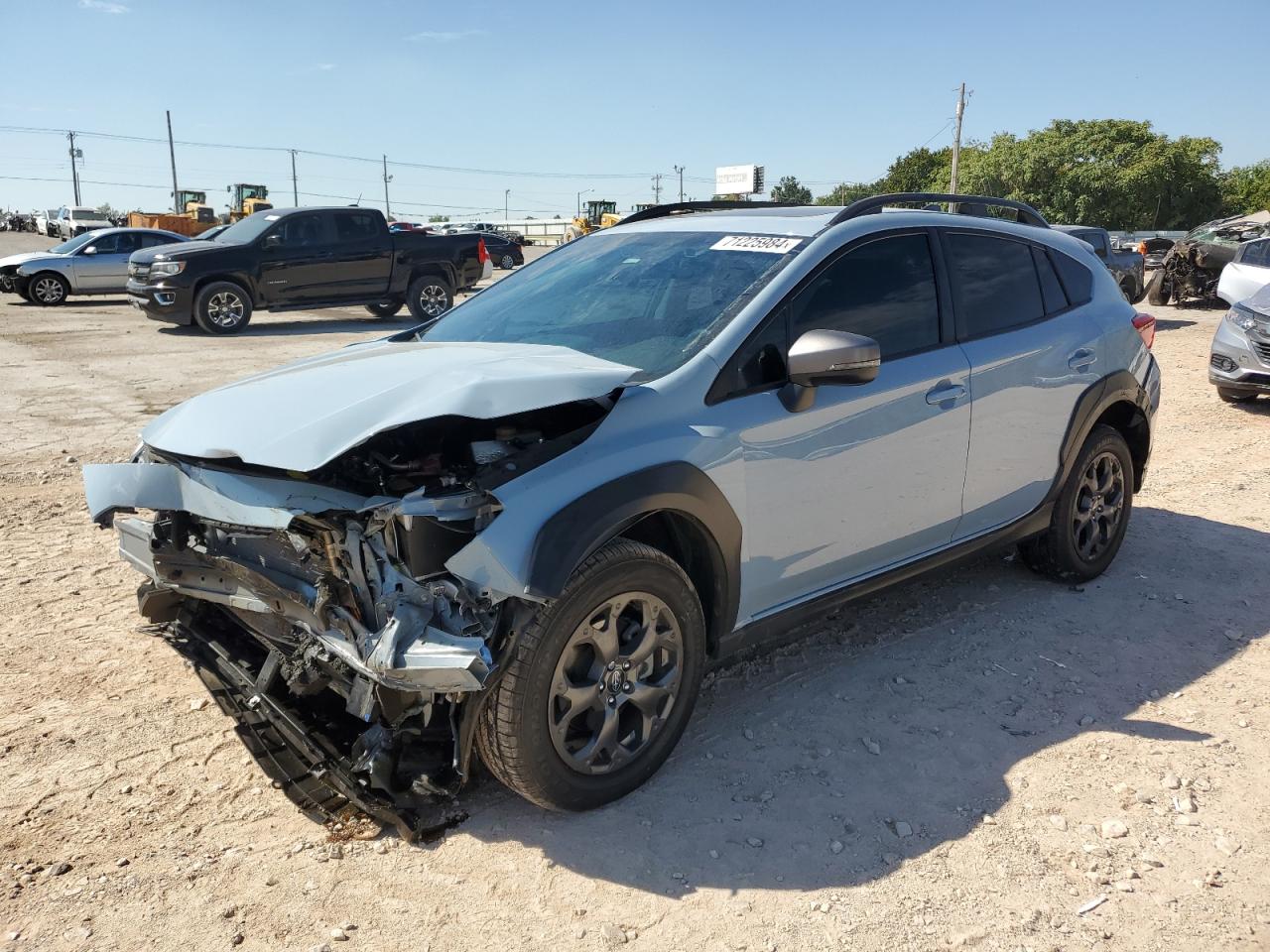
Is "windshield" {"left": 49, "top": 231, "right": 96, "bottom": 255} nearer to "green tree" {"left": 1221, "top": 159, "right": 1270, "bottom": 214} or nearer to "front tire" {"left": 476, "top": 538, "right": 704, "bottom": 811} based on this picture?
"front tire" {"left": 476, "top": 538, "right": 704, "bottom": 811}

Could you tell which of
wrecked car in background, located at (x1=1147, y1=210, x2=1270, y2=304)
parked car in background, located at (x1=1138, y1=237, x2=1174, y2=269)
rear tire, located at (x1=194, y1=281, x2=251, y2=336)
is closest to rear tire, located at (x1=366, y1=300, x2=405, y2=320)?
rear tire, located at (x1=194, y1=281, x2=251, y2=336)

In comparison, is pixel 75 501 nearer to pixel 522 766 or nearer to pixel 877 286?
pixel 522 766

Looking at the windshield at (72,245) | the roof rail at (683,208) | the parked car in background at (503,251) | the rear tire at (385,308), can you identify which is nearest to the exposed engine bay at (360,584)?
the roof rail at (683,208)

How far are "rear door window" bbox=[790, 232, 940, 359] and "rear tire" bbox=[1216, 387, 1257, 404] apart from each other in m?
7.55

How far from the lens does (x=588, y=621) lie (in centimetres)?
294

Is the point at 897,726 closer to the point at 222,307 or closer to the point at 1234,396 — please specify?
the point at 1234,396

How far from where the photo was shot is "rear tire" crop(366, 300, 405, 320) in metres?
16.9

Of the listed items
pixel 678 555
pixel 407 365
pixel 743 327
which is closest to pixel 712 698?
pixel 678 555

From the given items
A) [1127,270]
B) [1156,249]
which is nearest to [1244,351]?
[1127,270]

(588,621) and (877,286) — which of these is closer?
(588,621)

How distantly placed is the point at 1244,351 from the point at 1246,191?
48.5m

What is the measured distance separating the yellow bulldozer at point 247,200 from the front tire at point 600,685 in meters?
51.0

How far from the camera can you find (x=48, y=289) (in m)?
19.8

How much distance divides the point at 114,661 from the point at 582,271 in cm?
252
